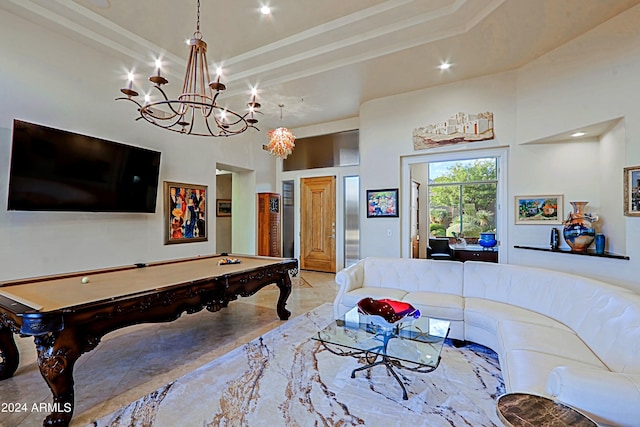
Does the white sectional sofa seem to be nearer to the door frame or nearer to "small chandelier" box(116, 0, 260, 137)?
"small chandelier" box(116, 0, 260, 137)

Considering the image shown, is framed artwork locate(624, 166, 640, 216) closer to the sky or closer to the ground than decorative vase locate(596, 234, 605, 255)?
closer to the sky

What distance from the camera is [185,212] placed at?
5.28 metres

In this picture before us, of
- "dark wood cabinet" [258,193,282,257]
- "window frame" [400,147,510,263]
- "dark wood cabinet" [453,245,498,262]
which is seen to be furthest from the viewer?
"dark wood cabinet" [258,193,282,257]

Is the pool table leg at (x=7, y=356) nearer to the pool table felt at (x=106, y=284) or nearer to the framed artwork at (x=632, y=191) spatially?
the pool table felt at (x=106, y=284)

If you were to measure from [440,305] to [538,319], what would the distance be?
2.66ft

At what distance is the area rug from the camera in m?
1.99

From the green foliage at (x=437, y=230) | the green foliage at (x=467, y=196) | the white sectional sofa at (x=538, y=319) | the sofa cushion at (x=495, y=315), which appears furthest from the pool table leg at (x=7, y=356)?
the green foliage at (x=437, y=230)

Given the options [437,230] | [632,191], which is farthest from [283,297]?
[437,230]

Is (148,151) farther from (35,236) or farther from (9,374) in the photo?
(9,374)

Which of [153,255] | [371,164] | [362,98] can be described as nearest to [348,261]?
[371,164]

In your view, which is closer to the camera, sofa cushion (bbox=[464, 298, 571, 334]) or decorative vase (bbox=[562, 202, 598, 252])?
sofa cushion (bbox=[464, 298, 571, 334])

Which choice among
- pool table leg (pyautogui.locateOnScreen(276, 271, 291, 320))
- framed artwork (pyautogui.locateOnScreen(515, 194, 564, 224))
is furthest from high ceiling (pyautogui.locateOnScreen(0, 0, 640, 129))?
pool table leg (pyautogui.locateOnScreen(276, 271, 291, 320))

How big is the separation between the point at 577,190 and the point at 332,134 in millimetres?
4597

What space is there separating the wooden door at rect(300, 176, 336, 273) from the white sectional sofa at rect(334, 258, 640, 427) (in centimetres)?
302
